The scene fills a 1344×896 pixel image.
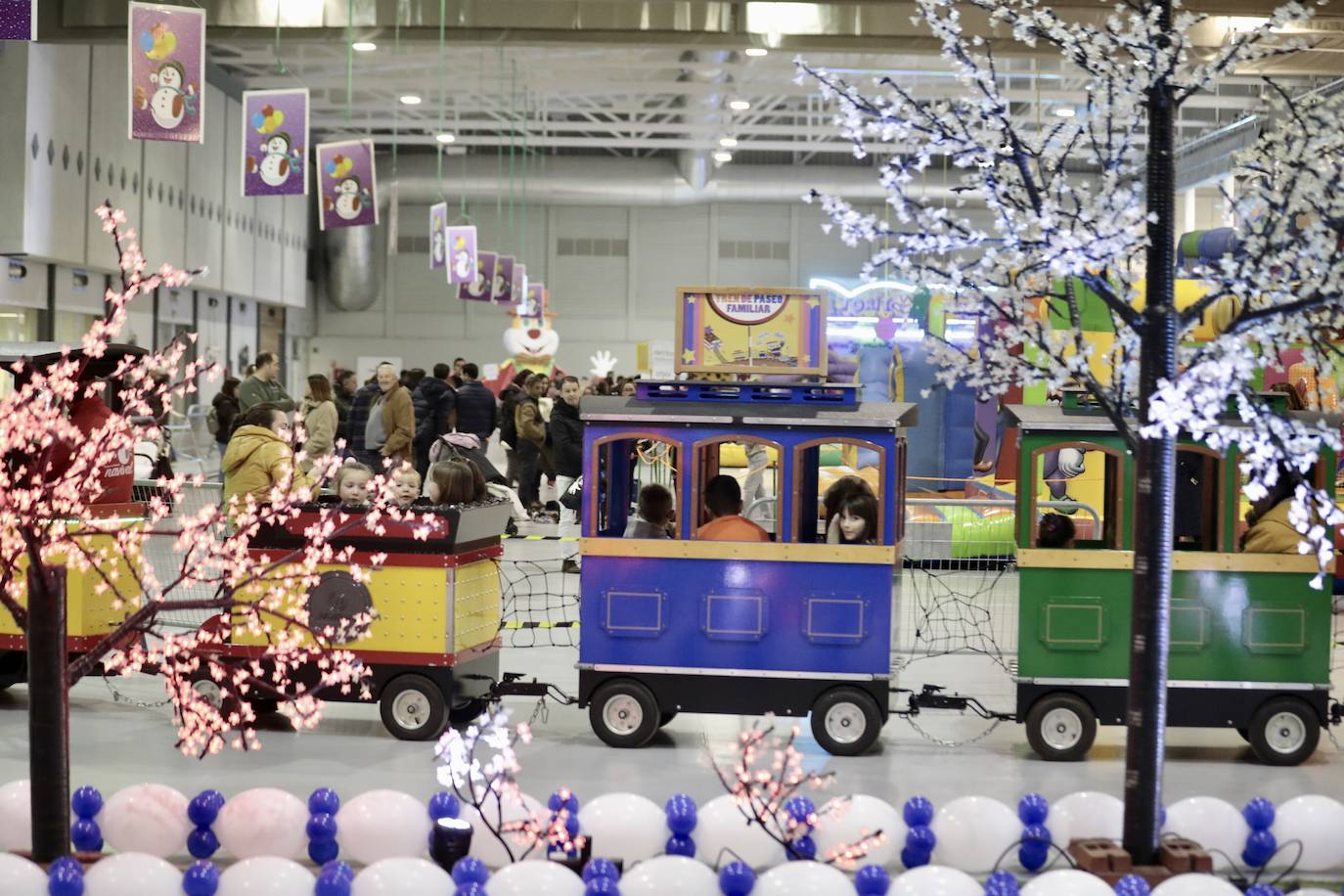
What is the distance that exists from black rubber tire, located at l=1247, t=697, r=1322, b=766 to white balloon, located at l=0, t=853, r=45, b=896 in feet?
16.1

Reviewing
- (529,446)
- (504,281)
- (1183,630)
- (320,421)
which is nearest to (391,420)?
(320,421)

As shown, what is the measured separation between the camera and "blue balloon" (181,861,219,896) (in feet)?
14.1

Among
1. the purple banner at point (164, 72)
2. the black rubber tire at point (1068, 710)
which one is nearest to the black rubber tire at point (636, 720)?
the black rubber tire at point (1068, 710)

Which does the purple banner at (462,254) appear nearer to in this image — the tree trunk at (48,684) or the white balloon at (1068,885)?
the tree trunk at (48,684)

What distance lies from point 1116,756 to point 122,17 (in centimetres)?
1241

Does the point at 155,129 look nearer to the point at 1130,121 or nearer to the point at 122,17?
the point at 122,17

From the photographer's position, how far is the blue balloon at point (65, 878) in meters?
4.22

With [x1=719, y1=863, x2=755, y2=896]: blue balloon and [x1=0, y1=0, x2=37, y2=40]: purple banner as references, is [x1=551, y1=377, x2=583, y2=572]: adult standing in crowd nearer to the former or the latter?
[x1=0, y1=0, x2=37, y2=40]: purple banner

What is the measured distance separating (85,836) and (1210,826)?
3594 millimetres

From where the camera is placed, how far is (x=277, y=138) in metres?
12.5

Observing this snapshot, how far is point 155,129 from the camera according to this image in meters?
10.6

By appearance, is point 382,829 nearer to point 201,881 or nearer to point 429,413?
point 201,881

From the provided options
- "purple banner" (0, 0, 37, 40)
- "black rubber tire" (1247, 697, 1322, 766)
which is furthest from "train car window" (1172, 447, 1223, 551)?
"purple banner" (0, 0, 37, 40)

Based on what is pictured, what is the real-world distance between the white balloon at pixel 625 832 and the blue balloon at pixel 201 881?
3.77 feet
